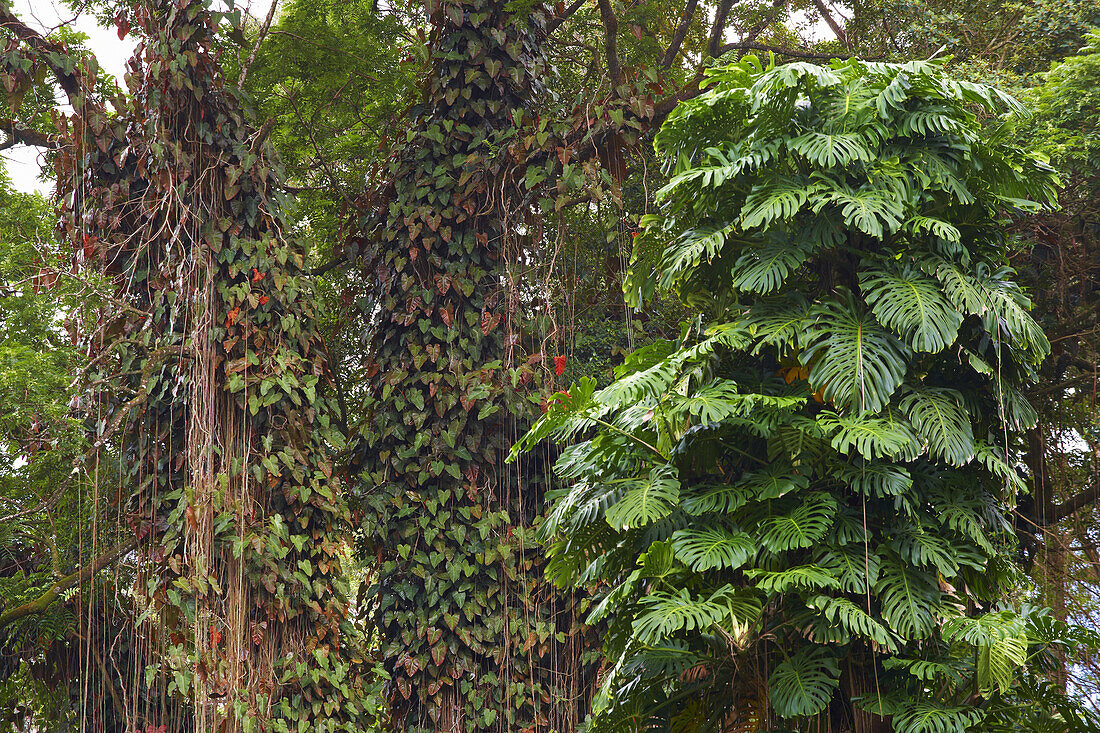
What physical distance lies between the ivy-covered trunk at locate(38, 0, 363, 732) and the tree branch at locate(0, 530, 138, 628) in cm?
17

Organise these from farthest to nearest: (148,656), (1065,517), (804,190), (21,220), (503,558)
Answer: (1065,517) → (21,220) → (503,558) → (148,656) → (804,190)

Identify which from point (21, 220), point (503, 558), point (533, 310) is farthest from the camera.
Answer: point (21, 220)

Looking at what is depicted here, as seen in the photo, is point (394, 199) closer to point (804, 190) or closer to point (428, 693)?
point (428, 693)

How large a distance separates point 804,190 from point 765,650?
1.05 m

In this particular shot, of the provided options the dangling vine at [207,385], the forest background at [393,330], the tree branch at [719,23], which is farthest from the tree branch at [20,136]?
the tree branch at [719,23]

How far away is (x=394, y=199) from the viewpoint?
409 cm

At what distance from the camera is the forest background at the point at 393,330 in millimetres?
3572

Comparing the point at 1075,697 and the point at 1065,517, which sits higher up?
the point at 1065,517

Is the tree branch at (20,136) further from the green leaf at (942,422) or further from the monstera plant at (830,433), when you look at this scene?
the green leaf at (942,422)

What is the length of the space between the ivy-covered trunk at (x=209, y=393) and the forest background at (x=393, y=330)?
0.10ft

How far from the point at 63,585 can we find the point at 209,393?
983 mm

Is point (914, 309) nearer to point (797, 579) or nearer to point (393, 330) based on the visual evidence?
point (797, 579)

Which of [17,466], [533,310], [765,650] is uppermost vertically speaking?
[533,310]

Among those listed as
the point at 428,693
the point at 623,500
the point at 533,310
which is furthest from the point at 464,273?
the point at 623,500
